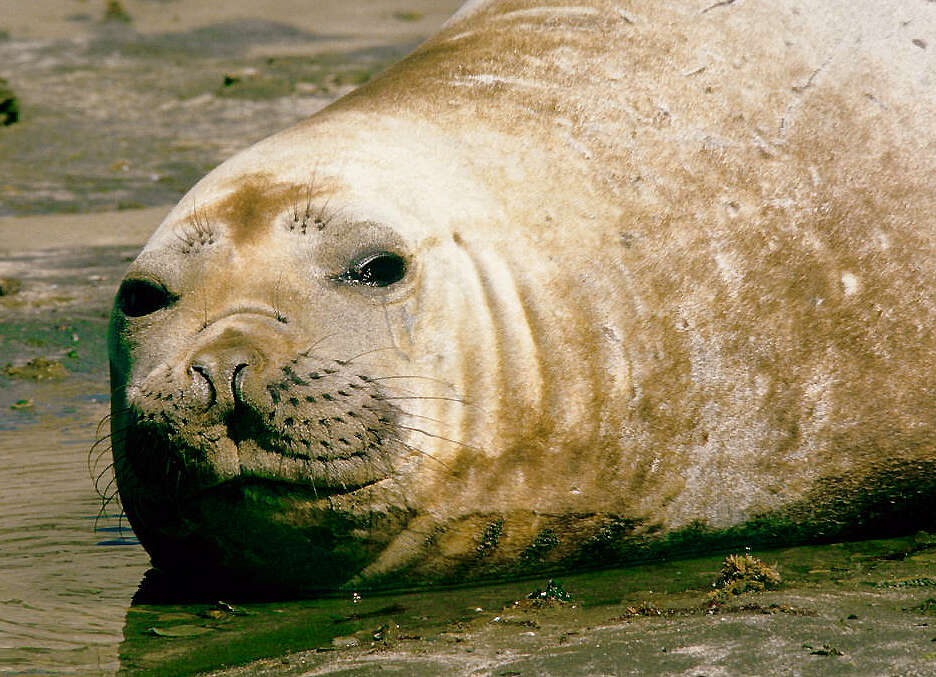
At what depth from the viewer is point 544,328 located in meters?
4.19

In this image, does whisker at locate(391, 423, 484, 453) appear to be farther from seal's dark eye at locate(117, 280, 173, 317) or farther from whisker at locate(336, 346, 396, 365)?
seal's dark eye at locate(117, 280, 173, 317)

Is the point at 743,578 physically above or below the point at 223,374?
below

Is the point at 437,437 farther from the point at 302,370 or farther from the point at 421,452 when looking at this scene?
the point at 302,370

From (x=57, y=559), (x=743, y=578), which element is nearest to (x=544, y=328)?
(x=743, y=578)

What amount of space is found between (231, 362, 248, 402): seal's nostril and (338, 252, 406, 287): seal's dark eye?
0.39 m

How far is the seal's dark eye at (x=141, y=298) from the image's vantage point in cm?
413

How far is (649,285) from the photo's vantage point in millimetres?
4297

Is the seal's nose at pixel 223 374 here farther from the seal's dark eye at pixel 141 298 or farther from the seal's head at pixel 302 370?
the seal's dark eye at pixel 141 298

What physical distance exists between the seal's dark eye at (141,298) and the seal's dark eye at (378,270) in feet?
1.56

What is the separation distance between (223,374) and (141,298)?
506mm

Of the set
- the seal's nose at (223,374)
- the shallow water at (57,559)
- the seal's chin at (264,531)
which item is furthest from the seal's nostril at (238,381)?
the shallow water at (57,559)

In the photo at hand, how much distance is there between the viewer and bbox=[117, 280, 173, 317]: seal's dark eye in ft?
13.6

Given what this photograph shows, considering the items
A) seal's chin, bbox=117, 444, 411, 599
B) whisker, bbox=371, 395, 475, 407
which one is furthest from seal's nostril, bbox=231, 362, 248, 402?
whisker, bbox=371, 395, 475, 407

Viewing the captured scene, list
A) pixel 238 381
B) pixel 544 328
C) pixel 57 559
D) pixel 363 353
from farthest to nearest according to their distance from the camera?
pixel 57 559
pixel 544 328
pixel 363 353
pixel 238 381
